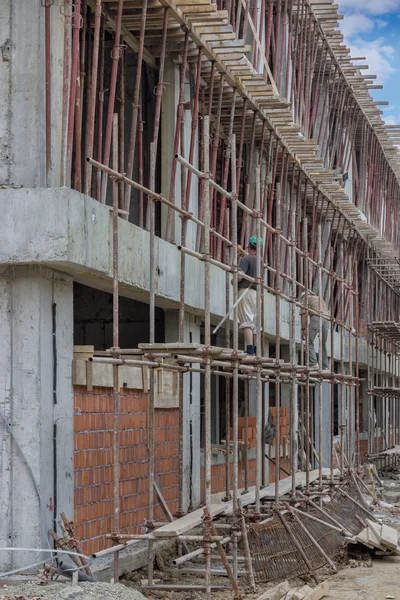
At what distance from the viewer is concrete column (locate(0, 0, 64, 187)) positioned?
364 inches

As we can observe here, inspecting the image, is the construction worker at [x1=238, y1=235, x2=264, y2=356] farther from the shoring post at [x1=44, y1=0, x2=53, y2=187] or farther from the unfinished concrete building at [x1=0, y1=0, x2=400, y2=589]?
the shoring post at [x1=44, y1=0, x2=53, y2=187]

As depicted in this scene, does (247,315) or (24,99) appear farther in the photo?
(247,315)

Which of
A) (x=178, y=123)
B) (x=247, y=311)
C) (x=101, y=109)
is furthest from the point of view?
(x=247, y=311)

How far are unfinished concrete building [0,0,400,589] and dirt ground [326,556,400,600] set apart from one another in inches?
45.7

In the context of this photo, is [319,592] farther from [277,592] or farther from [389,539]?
[389,539]

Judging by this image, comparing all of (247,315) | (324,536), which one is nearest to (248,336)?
(247,315)

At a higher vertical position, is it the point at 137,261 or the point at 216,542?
the point at 137,261

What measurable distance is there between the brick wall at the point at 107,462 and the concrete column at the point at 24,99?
1905mm

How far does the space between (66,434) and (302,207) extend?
1308cm

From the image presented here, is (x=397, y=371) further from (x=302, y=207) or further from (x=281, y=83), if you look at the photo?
(x=281, y=83)

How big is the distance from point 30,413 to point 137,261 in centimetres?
240

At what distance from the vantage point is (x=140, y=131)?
13.4 metres

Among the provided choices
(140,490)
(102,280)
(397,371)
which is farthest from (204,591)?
(397,371)

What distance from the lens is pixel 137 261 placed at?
10.9m
